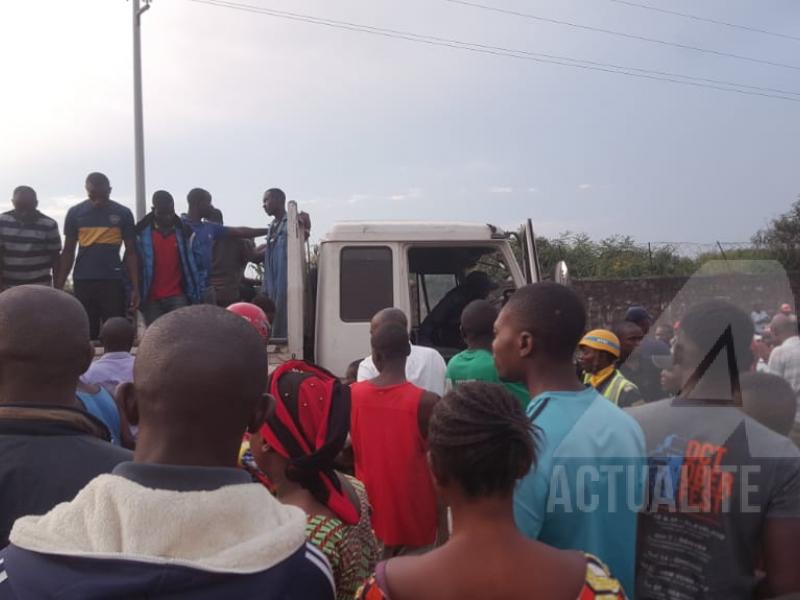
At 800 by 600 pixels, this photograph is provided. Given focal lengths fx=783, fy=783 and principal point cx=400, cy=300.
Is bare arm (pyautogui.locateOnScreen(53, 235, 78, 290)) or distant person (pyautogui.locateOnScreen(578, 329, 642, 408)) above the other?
bare arm (pyautogui.locateOnScreen(53, 235, 78, 290))

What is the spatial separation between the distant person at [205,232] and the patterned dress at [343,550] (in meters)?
4.58

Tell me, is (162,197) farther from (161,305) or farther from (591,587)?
(591,587)

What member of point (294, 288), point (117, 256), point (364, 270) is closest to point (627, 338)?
point (364, 270)

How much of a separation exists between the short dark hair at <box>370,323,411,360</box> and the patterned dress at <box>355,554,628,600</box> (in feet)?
7.15

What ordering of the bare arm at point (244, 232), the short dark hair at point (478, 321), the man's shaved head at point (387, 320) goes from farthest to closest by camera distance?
the bare arm at point (244, 232) < the short dark hair at point (478, 321) < the man's shaved head at point (387, 320)

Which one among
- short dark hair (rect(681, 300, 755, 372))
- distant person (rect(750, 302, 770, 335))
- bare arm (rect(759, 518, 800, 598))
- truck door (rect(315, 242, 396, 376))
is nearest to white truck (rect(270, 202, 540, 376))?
truck door (rect(315, 242, 396, 376))

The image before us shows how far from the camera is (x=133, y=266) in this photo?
6.31 meters

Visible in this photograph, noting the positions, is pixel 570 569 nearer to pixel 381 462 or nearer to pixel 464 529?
pixel 464 529

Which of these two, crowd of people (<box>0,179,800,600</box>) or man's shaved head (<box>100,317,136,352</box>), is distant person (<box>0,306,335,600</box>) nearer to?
crowd of people (<box>0,179,800,600</box>)

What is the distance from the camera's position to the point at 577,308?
2.48 meters

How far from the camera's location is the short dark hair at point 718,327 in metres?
2.33

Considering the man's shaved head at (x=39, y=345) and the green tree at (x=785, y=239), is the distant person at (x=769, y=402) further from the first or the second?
the green tree at (x=785, y=239)

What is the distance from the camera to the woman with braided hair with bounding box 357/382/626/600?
5.18 feet

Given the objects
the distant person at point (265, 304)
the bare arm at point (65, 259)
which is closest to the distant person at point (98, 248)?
the bare arm at point (65, 259)
